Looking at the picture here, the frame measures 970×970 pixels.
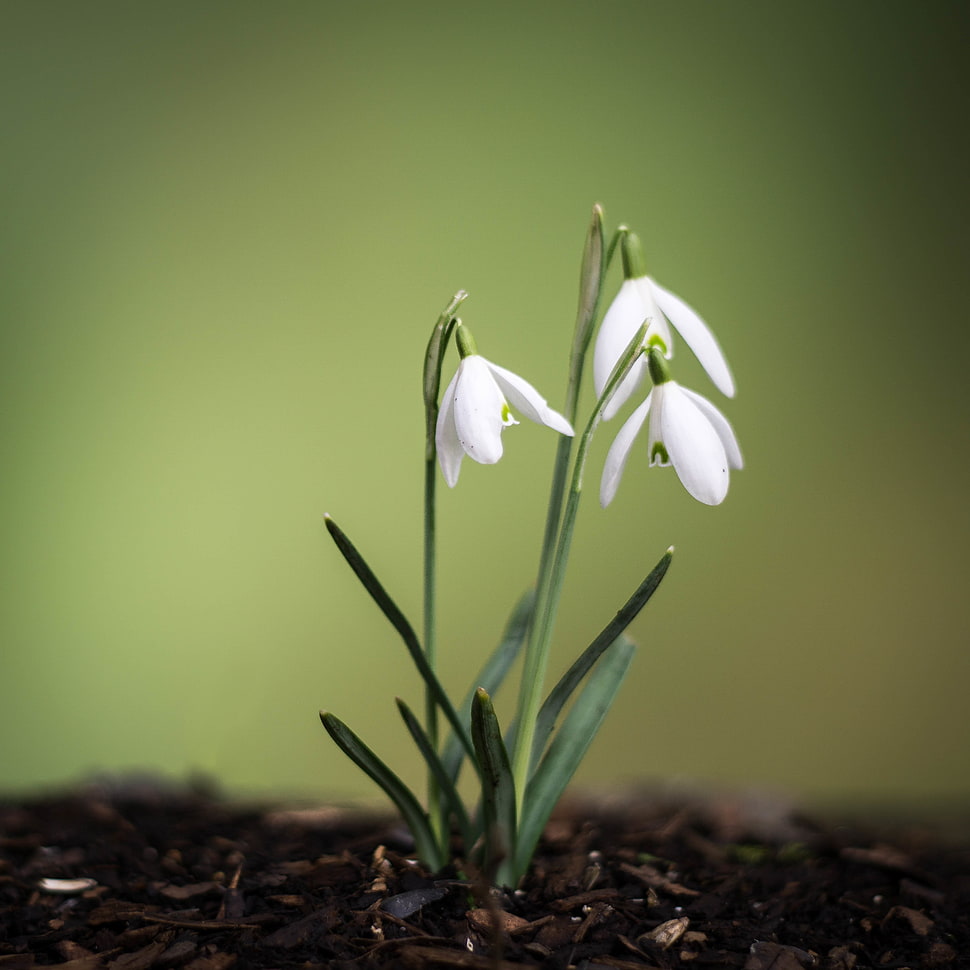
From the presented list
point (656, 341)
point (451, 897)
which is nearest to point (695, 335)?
point (656, 341)

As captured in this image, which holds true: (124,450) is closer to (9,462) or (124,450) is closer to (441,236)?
(9,462)

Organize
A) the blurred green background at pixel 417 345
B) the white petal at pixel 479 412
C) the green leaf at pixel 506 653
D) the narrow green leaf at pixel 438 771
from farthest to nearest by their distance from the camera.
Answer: the blurred green background at pixel 417 345
the green leaf at pixel 506 653
the narrow green leaf at pixel 438 771
the white petal at pixel 479 412

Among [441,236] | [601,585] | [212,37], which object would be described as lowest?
[601,585]

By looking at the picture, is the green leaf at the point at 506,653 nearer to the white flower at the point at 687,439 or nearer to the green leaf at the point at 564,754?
the green leaf at the point at 564,754

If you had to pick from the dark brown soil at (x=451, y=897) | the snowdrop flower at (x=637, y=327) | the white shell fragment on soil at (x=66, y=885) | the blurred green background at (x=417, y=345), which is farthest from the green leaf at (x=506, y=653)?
the blurred green background at (x=417, y=345)

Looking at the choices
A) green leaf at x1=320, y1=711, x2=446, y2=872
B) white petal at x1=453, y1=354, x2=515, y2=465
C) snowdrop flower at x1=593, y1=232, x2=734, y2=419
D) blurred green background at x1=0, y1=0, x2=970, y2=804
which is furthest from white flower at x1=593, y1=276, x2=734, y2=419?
blurred green background at x1=0, y1=0, x2=970, y2=804

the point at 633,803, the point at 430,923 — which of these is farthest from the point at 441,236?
the point at 430,923

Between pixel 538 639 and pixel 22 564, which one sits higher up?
pixel 22 564

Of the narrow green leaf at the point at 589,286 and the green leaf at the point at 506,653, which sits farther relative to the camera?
the green leaf at the point at 506,653

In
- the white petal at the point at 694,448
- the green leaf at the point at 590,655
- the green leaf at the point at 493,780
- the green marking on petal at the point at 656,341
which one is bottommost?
the green leaf at the point at 493,780
